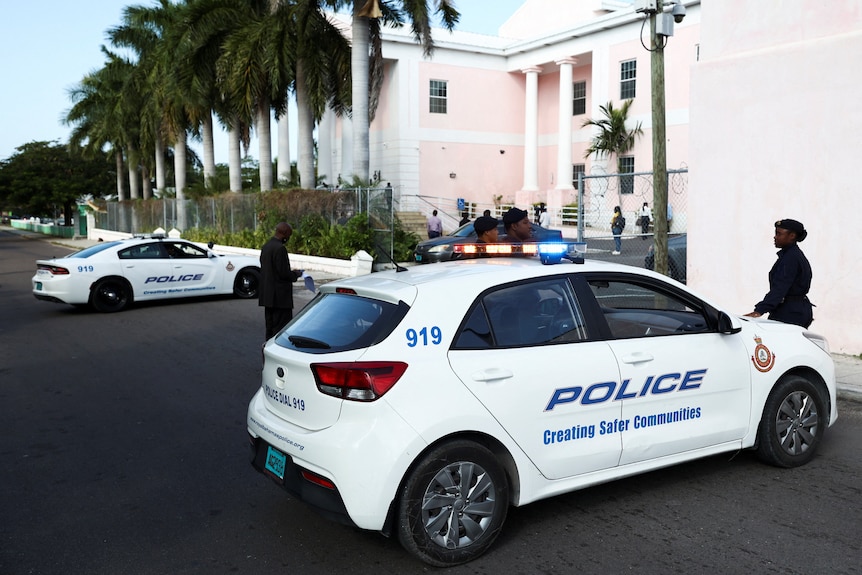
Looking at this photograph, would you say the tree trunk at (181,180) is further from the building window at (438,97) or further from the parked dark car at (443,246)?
the parked dark car at (443,246)

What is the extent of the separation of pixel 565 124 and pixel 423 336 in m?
33.5

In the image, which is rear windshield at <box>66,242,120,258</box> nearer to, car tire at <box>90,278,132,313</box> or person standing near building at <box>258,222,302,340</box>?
car tire at <box>90,278,132,313</box>

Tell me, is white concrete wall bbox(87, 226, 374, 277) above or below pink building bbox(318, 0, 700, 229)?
below

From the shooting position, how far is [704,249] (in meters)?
11.6

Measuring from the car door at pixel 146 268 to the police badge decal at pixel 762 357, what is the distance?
1265 cm

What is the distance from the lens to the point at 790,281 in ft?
22.0

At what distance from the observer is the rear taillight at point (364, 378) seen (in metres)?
3.96

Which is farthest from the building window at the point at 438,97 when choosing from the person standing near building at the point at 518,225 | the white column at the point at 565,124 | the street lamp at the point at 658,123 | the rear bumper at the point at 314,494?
the rear bumper at the point at 314,494

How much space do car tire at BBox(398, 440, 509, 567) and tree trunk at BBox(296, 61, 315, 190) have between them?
75.9 ft

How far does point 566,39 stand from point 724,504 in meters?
33.7

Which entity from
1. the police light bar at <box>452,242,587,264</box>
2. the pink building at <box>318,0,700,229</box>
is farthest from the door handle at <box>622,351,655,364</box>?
the pink building at <box>318,0,700,229</box>

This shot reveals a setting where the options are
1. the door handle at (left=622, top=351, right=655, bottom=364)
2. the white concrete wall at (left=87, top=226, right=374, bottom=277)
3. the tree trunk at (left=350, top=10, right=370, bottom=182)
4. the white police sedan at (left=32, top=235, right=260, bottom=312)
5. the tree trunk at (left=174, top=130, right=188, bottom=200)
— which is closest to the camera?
the door handle at (left=622, top=351, right=655, bottom=364)

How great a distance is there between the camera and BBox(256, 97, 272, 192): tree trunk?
2878 centimetres

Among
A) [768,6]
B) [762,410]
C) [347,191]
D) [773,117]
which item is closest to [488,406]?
[762,410]
